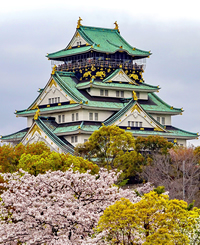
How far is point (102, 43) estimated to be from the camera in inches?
4026

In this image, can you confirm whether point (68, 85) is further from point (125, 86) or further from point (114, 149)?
point (114, 149)

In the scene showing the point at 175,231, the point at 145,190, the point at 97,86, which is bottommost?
the point at 175,231

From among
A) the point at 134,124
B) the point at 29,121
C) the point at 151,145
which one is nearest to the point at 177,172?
the point at 151,145

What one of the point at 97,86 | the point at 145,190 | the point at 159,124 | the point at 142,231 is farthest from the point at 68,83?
the point at 142,231

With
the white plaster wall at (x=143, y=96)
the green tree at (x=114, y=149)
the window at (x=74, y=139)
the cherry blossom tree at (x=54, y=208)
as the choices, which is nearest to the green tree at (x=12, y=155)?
the green tree at (x=114, y=149)

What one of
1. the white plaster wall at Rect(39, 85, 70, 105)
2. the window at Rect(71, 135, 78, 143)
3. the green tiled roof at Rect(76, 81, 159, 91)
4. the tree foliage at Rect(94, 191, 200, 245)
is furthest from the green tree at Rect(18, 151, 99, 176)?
the green tiled roof at Rect(76, 81, 159, 91)

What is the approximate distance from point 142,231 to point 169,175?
38.1 metres

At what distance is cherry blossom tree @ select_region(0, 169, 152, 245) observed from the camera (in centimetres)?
4041

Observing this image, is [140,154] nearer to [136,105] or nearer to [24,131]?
[136,105]

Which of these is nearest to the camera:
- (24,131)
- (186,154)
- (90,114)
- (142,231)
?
(142,231)

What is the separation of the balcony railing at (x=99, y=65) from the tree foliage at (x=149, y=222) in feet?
204

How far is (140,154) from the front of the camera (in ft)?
257

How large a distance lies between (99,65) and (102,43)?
13.5 feet

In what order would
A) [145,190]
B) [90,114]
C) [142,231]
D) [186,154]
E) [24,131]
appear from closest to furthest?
1. [142,231]
2. [145,190]
3. [186,154]
4. [90,114]
5. [24,131]
